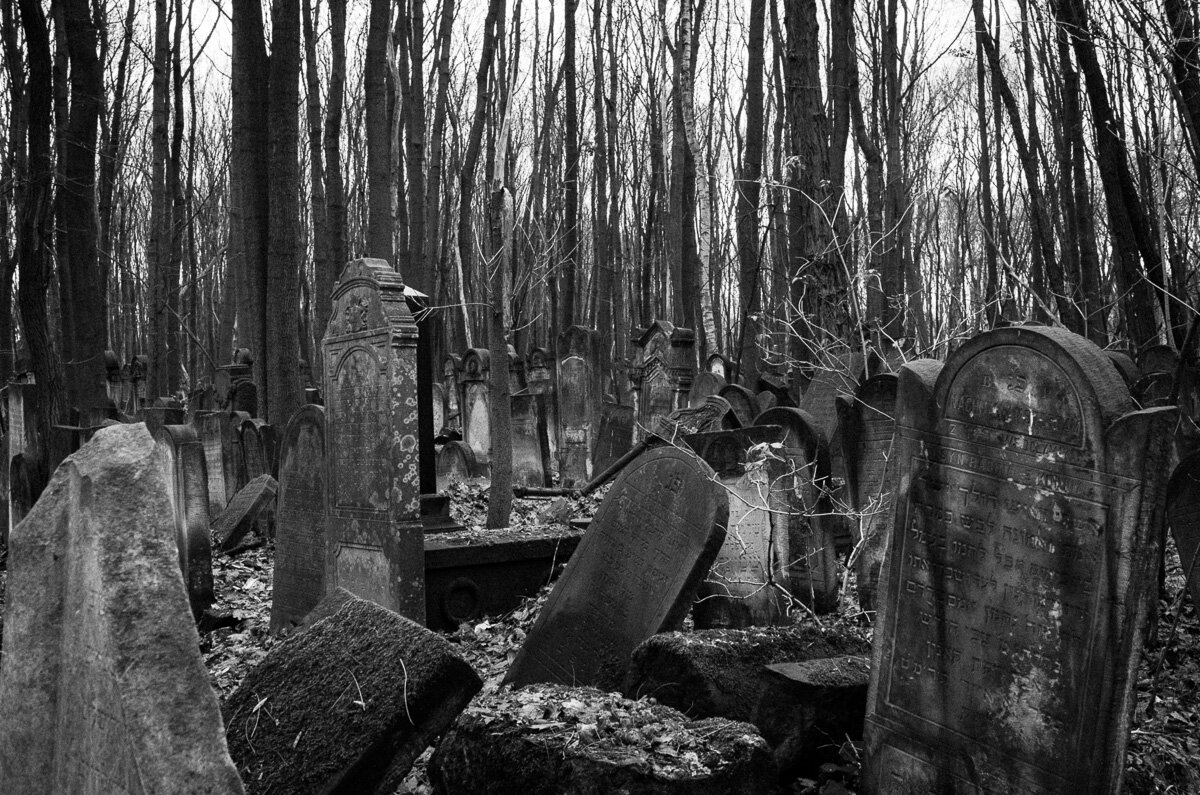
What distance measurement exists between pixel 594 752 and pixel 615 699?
61 cm

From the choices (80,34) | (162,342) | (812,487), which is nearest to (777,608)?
(812,487)

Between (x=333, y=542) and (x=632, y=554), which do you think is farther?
(x=333, y=542)

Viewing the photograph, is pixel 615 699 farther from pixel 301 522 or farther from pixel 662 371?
pixel 662 371

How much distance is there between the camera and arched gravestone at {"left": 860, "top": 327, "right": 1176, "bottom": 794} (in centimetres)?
336

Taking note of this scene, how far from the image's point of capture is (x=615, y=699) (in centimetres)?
416

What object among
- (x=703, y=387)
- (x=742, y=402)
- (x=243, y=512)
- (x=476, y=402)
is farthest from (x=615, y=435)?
(x=243, y=512)

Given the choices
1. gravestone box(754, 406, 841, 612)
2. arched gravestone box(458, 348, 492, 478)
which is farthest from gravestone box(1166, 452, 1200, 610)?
arched gravestone box(458, 348, 492, 478)

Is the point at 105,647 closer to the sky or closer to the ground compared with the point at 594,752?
closer to the sky

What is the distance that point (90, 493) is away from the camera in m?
2.13

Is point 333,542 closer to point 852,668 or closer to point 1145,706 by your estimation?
point 852,668

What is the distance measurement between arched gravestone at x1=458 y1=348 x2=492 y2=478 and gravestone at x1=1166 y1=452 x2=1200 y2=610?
10606 millimetres

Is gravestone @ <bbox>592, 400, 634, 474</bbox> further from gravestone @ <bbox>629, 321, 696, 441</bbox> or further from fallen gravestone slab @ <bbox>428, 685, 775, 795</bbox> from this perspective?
fallen gravestone slab @ <bbox>428, 685, 775, 795</bbox>

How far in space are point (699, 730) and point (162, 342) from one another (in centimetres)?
1915

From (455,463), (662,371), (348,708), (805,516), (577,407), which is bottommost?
(348,708)
